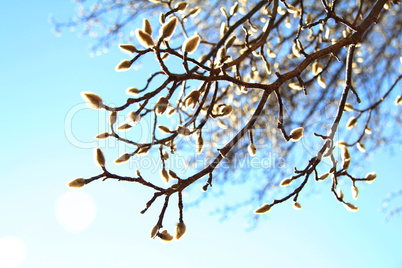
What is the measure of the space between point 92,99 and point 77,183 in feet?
0.86

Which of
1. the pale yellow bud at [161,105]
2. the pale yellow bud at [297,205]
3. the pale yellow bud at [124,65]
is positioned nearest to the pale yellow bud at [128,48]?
the pale yellow bud at [124,65]

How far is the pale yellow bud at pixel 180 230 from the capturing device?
3.76ft

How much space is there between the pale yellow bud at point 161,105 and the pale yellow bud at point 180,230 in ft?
1.30

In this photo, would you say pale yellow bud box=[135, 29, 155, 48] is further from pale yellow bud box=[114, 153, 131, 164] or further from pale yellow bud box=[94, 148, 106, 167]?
pale yellow bud box=[114, 153, 131, 164]

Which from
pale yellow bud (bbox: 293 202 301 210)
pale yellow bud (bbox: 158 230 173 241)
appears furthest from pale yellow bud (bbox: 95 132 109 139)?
pale yellow bud (bbox: 293 202 301 210)

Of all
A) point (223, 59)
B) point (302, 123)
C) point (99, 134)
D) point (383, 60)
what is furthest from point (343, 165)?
point (383, 60)

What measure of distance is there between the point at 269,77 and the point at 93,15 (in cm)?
167

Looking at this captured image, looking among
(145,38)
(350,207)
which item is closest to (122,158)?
(145,38)

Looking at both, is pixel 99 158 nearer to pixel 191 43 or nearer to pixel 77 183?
pixel 77 183

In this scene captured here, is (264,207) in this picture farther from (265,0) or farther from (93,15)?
(93,15)

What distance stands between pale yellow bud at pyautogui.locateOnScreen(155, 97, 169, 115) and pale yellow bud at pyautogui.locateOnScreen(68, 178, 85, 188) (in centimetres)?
35

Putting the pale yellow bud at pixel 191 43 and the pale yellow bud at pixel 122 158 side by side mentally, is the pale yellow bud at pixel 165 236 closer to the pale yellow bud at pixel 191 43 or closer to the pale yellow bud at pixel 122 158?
the pale yellow bud at pixel 122 158

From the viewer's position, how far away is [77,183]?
1104mm

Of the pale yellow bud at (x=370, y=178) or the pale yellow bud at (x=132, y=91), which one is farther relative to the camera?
the pale yellow bud at (x=370, y=178)
